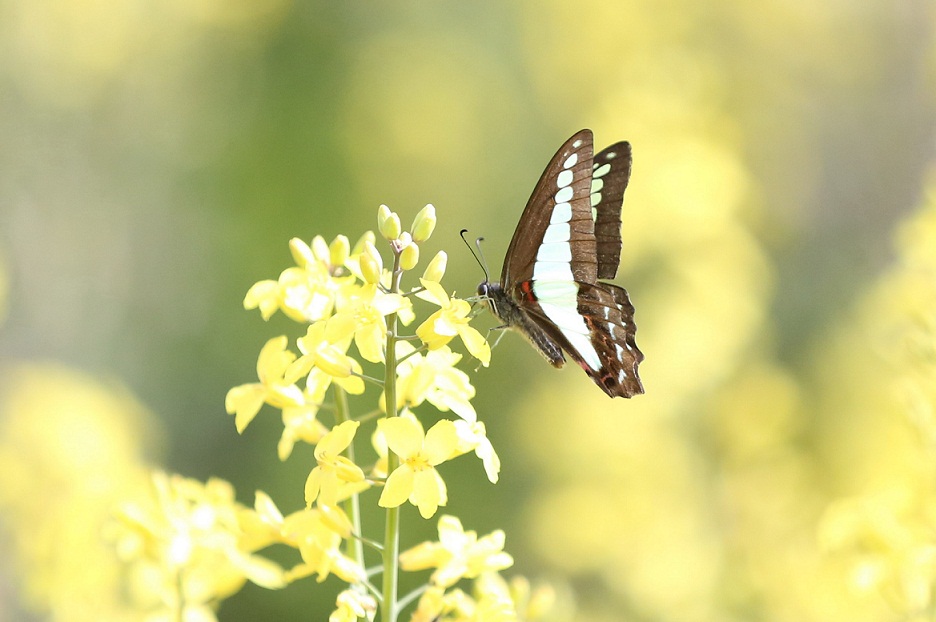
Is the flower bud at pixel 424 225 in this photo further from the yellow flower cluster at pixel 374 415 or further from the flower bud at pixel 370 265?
the flower bud at pixel 370 265

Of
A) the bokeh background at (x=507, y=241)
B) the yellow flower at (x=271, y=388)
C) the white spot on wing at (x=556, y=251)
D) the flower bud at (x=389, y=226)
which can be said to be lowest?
the yellow flower at (x=271, y=388)

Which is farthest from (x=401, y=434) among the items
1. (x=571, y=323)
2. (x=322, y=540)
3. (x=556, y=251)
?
(x=571, y=323)

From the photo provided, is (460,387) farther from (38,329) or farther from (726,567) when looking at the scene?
(38,329)

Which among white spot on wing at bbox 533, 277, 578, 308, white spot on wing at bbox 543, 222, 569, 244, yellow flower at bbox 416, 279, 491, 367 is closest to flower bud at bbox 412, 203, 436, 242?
yellow flower at bbox 416, 279, 491, 367

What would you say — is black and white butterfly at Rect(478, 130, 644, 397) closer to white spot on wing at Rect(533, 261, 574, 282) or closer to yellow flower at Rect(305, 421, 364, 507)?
white spot on wing at Rect(533, 261, 574, 282)

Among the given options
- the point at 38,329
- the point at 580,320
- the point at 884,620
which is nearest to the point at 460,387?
the point at 580,320

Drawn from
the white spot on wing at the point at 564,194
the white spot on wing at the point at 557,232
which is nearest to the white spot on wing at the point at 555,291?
the white spot on wing at the point at 557,232
